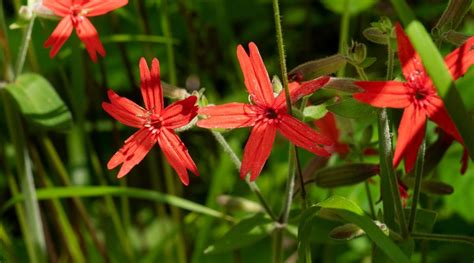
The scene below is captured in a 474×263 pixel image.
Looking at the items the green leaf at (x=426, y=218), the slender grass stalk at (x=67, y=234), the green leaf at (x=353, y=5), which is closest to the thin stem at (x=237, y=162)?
the green leaf at (x=426, y=218)

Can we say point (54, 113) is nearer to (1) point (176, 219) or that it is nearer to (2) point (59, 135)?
(1) point (176, 219)

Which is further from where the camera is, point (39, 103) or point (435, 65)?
point (39, 103)

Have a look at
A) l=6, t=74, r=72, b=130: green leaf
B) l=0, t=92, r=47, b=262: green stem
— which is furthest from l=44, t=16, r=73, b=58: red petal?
l=0, t=92, r=47, b=262: green stem

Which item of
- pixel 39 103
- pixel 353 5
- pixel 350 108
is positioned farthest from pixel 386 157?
pixel 353 5

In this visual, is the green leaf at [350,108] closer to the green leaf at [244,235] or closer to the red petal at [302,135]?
the red petal at [302,135]

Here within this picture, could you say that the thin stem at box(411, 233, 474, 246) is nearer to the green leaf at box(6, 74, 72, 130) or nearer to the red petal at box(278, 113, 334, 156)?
the red petal at box(278, 113, 334, 156)

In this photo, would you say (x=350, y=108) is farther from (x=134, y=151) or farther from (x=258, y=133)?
(x=134, y=151)

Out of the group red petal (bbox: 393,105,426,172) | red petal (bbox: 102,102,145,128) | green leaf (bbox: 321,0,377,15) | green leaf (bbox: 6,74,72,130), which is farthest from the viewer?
green leaf (bbox: 321,0,377,15)
